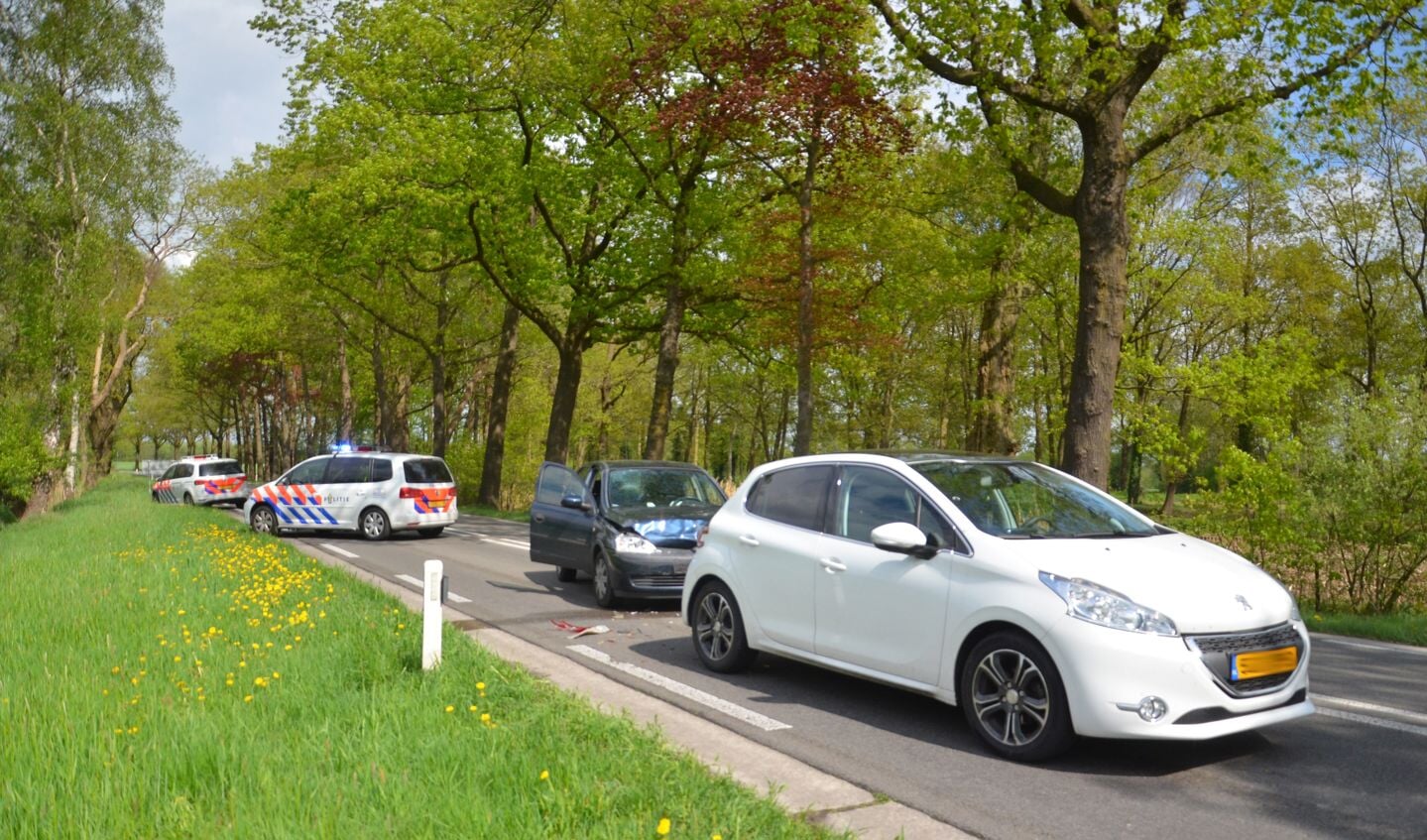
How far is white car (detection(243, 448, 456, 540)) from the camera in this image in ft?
68.3

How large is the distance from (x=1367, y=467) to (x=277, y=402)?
56293 mm

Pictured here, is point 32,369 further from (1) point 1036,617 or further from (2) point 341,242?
(1) point 1036,617

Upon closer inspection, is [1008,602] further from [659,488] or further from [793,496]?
[659,488]

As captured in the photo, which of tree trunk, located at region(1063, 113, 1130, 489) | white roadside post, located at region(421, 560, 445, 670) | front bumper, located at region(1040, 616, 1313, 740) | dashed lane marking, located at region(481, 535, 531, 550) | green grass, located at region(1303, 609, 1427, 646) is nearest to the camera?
front bumper, located at region(1040, 616, 1313, 740)

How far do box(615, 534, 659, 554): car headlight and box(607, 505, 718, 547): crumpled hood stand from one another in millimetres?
56

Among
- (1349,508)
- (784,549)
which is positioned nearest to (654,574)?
(784,549)

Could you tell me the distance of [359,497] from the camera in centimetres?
2097

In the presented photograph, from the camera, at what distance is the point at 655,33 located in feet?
70.0

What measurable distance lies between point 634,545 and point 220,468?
33674 mm

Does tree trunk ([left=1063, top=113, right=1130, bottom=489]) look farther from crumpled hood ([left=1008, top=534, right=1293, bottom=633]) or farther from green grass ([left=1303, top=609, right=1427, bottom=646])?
crumpled hood ([left=1008, top=534, right=1293, bottom=633])

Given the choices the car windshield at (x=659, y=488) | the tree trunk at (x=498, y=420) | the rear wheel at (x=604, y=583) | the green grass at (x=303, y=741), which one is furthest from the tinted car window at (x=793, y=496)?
the tree trunk at (x=498, y=420)

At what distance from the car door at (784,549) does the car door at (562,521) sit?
472 centimetres

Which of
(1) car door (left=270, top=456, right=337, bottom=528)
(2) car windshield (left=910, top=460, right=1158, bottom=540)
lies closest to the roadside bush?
(2) car windshield (left=910, top=460, right=1158, bottom=540)

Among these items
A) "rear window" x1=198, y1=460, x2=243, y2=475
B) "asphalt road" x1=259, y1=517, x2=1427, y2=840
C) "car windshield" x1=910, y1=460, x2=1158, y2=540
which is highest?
"car windshield" x1=910, y1=460, x2=1158, y2=540
